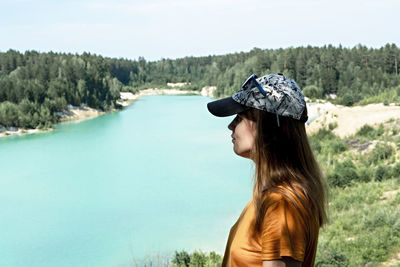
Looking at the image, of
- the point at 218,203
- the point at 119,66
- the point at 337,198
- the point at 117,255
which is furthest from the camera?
the point at 119,66

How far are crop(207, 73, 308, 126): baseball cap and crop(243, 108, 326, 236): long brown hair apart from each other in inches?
1.2

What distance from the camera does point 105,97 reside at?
52.4 metres

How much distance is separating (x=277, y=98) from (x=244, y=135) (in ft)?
0.63

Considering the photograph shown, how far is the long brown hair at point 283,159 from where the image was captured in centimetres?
141

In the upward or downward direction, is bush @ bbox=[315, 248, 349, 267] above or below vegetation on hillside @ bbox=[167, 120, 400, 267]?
above

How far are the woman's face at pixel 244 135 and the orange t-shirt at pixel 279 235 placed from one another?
8.8 inches

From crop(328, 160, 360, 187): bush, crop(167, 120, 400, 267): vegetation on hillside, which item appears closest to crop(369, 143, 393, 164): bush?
crop(167, 120, 400, 267): vegetation on hillside

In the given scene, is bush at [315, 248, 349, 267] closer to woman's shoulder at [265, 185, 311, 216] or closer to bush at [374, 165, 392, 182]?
woman's shoulder at [265, 185, 311, 216]

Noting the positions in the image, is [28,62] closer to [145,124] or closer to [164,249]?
[145,124]

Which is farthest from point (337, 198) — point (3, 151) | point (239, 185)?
point (3, 151)

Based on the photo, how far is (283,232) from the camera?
1289mm

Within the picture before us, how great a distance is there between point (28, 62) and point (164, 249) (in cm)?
4759

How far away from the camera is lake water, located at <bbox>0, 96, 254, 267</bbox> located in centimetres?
1212

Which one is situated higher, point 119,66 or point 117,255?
point 119,66
